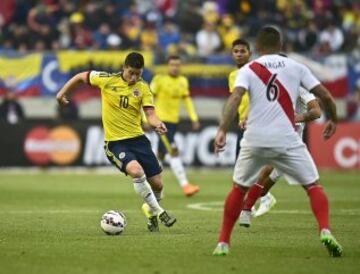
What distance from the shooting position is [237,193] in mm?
10594

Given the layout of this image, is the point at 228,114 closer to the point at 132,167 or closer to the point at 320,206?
the point at 320,206

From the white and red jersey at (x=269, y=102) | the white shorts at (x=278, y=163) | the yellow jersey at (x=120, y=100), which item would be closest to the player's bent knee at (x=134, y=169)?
the yellow jersey at (x=120, y=100)

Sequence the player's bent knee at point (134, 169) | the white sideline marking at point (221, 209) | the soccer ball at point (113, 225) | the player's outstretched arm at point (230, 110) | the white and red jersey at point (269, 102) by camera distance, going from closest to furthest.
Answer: the player's outstretched arm at point (230, 110) < the white and red jersey at point (269, 102) < the soccer ball at point (113, 225) < the player's bent knee at point (134, 169) < the white sideline marking at point (221, 209)

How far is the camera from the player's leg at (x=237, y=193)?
10547 millimetres

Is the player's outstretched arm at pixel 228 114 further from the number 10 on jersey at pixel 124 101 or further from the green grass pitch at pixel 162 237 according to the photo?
the number 10 on jersey at pixel 124 101

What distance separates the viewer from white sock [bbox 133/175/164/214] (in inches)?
518

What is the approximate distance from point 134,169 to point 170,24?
1844cm

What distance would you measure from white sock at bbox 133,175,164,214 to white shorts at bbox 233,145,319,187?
271cm

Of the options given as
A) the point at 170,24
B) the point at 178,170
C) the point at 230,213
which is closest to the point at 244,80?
the point at 230,213

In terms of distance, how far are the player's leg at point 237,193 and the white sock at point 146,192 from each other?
272 centimetres

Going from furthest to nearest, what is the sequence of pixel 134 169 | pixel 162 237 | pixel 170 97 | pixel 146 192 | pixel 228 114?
pixel 170 97 < pixel 146 192 < pixel 134 169 < pixel 162 237 < pixel 228 114

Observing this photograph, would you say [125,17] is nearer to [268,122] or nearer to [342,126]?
[342,126]

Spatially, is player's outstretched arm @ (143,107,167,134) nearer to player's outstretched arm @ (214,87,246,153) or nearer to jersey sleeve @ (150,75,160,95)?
player's outstretched arm @ (214,87,246,153)

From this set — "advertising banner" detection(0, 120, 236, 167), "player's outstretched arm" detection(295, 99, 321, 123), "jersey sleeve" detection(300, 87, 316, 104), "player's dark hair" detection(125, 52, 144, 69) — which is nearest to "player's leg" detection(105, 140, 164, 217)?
"player's dark hair" detection(125, 52, 144, 69)
